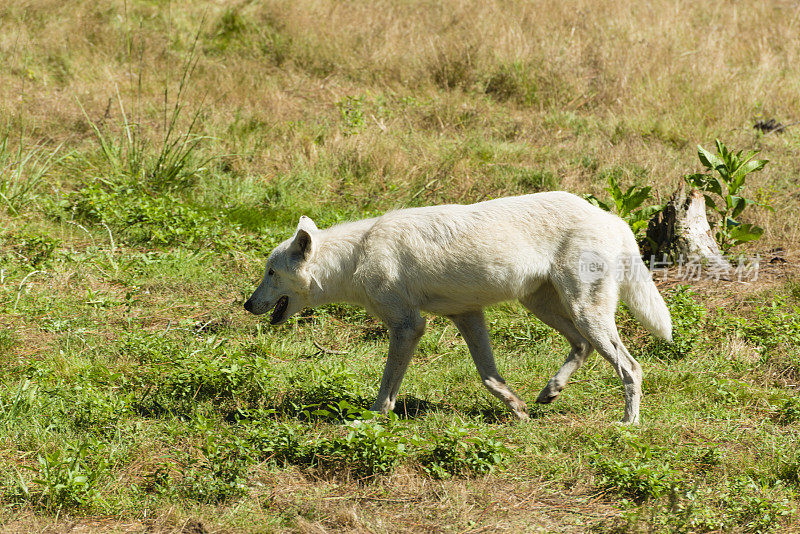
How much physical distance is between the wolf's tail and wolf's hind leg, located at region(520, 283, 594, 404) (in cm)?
45

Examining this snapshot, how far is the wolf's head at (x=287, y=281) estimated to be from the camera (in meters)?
6.16

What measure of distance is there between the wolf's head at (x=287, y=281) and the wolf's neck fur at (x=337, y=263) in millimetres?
71

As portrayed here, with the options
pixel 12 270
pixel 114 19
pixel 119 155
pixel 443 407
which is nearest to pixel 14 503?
pixel 443 407

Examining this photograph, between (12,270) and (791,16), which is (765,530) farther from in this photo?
(791,16)

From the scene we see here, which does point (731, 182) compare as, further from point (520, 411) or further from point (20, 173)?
point (20, 173)

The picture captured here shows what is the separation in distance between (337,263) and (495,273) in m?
1.24

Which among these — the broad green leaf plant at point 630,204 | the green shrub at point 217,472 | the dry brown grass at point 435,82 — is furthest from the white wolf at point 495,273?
the dry brown grass at point 435,82

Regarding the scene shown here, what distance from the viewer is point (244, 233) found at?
924 cm

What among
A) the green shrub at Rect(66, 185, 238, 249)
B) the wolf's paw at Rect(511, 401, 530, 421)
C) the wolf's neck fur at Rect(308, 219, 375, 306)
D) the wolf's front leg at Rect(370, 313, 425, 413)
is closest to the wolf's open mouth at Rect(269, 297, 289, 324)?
the wolf's neck fur at Rect(308, 219, 375, 306)

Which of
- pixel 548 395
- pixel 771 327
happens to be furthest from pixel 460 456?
pixel 771 327

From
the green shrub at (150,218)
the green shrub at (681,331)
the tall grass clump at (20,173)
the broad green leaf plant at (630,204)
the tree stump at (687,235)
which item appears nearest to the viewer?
the green shrub at (681,331)

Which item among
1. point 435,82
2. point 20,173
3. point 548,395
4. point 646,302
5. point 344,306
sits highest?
point 646,302

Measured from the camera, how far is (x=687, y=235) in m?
8.22

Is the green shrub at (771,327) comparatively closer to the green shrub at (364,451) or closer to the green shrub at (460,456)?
the green shrub at (460,456)
